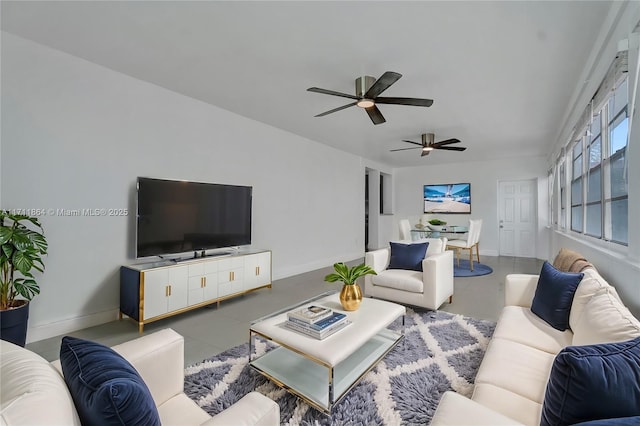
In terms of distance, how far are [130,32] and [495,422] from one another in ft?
10.6

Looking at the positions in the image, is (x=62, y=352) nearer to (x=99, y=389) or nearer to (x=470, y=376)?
(x=99, y=389)

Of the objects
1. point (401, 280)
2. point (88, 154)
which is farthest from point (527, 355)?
point (88, 154)

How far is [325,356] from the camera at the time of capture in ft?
5.15

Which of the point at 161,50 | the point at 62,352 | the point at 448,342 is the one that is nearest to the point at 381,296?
the point at 448,342

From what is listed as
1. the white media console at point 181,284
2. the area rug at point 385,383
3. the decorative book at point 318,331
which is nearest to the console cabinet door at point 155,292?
the white media console at point 181,284

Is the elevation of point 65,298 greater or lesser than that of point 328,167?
lesser

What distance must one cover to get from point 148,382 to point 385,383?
1403 mm

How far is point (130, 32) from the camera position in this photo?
7.46 feet

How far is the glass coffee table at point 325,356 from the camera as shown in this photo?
5.27 feet

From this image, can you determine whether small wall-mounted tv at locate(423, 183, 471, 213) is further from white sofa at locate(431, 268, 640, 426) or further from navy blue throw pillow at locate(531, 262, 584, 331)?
white sofa at locate(431, 268, 640, 426)

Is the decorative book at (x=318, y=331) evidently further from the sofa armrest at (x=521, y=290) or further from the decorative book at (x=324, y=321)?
the sofa armrest at (x=521, y=290)

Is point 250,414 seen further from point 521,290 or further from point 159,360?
point 521,290

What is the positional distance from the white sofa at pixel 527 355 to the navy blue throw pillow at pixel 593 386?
154mm

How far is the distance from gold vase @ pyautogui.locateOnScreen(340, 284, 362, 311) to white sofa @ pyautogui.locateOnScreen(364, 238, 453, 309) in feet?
3.80
